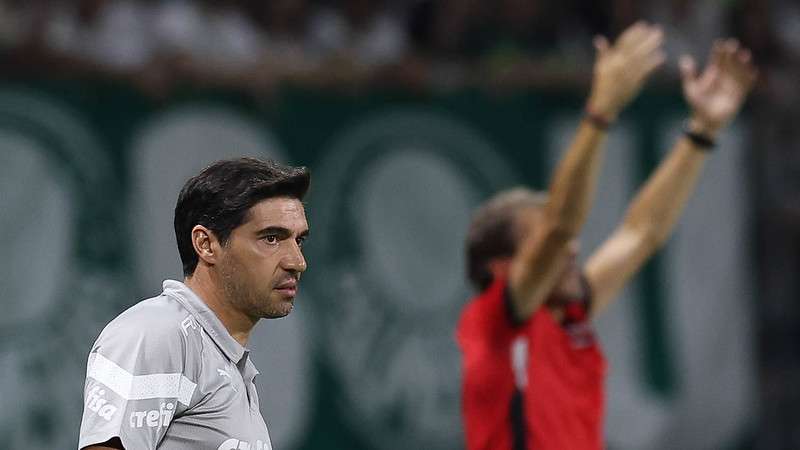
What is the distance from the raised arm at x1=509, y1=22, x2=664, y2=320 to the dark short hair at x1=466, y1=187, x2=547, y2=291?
0.24 metres

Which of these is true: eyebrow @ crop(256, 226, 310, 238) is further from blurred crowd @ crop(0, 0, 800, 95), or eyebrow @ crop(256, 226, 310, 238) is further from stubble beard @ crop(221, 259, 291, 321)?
blurred crowd @ crop(0, 0, 800, 95)

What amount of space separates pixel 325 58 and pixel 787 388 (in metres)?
4.05

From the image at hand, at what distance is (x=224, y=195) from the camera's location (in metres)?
2.72

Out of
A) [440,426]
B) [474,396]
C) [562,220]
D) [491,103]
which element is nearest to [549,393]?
[474,396]

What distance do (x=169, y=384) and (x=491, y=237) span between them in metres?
2.44

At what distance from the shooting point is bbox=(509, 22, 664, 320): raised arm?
455 centimetres

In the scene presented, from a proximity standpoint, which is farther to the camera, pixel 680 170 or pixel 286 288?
pixel 680 170

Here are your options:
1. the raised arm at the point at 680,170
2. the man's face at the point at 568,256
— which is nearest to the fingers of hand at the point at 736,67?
the raised arm at the point at 680,170

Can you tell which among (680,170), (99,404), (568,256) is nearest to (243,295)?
(99,404)

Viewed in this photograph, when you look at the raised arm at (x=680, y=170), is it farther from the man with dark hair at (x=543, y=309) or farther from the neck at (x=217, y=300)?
the neck at (x=217, y=300)

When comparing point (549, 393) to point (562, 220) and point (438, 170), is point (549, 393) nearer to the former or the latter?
point (562, 220)

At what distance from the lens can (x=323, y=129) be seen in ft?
26.0

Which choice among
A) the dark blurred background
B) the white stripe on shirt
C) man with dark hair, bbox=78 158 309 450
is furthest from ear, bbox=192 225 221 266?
the dark blurred background

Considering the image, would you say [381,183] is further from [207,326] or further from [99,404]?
[99,404]
